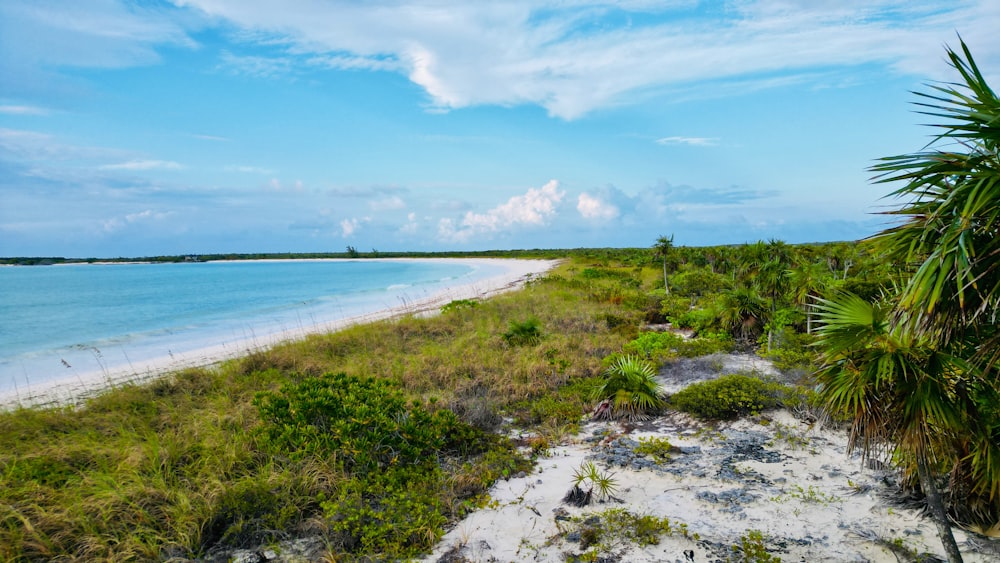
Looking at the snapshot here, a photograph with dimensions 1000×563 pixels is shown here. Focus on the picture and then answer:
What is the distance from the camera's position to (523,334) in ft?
43.3

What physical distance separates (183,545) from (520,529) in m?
3.29

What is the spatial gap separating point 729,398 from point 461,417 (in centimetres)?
449

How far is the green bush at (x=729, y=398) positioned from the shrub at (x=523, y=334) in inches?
201

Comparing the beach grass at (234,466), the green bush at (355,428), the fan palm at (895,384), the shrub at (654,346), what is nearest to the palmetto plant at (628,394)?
the beach grass at (234,466)

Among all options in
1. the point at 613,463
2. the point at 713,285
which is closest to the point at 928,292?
the point at 613,463

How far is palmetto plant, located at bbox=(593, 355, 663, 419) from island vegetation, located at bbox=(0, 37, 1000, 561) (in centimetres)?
3

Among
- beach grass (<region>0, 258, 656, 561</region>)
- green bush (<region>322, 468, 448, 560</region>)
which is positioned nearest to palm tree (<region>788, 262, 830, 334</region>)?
beach grass (<region>0, 258, 656, 561</region>)

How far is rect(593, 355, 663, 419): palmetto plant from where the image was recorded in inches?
320

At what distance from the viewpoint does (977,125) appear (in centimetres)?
320

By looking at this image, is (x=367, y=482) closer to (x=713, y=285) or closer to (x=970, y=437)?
(x=970, y=437)

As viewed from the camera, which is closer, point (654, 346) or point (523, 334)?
point (654, 346)

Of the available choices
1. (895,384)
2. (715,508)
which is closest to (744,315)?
(715,508)

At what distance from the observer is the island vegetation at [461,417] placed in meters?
3.53

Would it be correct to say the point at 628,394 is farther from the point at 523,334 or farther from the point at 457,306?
the point at 457,306
